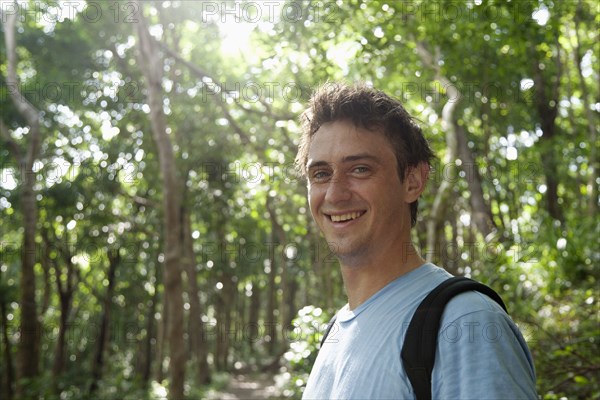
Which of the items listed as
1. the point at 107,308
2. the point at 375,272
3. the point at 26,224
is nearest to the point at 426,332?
the point at 375,272

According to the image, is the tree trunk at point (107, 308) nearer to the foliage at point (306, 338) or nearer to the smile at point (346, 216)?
the foliage at point (306, 338)

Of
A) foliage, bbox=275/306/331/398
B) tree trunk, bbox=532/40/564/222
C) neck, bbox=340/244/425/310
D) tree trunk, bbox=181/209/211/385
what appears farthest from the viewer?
tree trunk, bbox=181/209/211/385

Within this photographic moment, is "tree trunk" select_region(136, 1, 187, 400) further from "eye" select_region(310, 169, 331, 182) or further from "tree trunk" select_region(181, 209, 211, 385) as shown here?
"tree trunk" select_region(181, 209, 211, 385)

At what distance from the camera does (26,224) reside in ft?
39.2

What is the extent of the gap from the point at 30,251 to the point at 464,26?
888cm

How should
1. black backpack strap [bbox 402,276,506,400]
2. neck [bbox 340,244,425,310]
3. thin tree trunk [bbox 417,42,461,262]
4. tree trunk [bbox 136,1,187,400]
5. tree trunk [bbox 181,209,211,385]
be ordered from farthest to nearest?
1. tree trunk [bbox 181,209,211,385]
2. tree trunk [bbox 136,1,187,400]
3. thin tree trunk [bbox 417,42,461,262]
4. neck [bbox 340,244,425,310]
5. black backpack strap [bbox 402,276,506,400]

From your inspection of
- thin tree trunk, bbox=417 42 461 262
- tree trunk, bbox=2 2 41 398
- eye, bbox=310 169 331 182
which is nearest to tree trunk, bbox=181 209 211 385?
tree trunk, bbox=2 2 41 398

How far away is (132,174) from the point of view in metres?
17.0

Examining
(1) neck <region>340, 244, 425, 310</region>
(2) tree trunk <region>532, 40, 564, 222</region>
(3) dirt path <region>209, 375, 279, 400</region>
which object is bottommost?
(3) dirt path <region>209, 375, 279, 400</region>

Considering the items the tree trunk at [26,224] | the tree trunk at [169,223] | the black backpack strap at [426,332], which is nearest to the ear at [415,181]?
the black backpack strap at [426,332]

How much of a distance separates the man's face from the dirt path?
15.8 metres

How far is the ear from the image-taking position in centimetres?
223

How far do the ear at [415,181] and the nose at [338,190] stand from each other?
0.78 ft

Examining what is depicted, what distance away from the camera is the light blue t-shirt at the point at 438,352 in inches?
54.7
